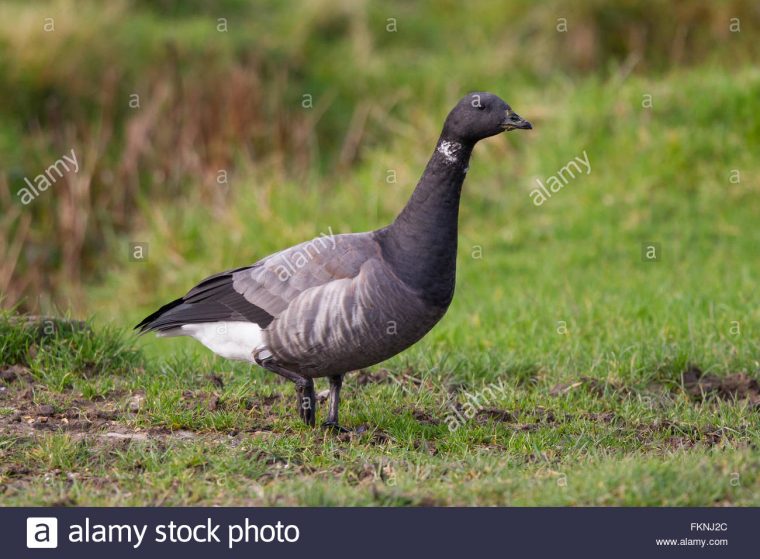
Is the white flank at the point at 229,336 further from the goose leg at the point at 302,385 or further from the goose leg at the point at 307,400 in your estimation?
the goose leg at the point at 307,400

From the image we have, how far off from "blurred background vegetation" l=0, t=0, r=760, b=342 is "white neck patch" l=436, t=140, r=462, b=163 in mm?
5348

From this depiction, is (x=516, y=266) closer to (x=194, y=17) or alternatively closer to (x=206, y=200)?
(x=206, y=200)

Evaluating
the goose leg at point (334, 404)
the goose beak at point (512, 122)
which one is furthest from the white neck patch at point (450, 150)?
the goose leg at point (334, 404)

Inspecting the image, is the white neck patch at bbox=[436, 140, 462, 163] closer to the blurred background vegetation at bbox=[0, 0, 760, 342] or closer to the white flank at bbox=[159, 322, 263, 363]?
the white flank at bbox=[159, 322, 263, 363]

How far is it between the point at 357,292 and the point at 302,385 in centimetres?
76

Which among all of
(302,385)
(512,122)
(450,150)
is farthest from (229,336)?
(512,122)

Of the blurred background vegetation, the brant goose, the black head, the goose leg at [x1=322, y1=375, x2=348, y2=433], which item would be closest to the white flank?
the brant goose

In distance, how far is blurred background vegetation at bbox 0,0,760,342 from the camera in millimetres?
12438

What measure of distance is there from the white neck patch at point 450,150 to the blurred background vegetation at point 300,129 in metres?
5.35

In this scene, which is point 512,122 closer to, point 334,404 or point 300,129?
point 334,404

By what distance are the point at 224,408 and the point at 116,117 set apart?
28.5ft

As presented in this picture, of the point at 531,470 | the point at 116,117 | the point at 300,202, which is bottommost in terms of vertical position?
the point at 531,470

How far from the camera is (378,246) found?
641 cm

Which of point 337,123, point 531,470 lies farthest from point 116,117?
point 531,470
